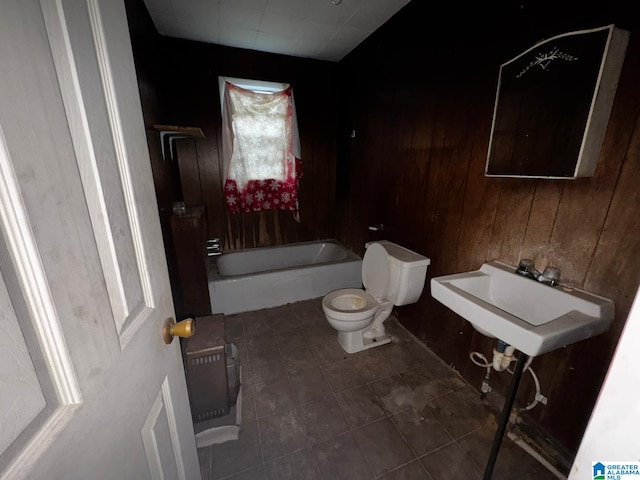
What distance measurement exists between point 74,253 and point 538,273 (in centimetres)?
157

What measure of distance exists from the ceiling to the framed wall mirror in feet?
3.98

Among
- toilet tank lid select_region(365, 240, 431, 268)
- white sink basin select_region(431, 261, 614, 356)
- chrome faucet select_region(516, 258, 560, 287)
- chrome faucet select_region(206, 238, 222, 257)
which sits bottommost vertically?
chrome faucet select_region(206, 238, 222, 257)

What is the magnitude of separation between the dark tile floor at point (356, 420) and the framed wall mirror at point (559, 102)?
4.45 ft

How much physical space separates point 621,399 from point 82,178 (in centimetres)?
89

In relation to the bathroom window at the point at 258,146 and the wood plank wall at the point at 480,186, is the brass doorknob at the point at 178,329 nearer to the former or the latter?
the wood plank wall at the point at 480,186

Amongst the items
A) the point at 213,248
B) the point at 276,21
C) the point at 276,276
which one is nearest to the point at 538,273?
the point at 276,276

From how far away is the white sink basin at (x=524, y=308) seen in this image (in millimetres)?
864

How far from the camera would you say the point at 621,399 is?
0.38m

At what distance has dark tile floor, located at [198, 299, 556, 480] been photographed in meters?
1.21

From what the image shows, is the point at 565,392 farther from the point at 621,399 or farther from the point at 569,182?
the point at 621,399

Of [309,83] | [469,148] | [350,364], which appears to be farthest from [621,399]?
[309,83]

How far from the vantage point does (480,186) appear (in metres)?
1.46

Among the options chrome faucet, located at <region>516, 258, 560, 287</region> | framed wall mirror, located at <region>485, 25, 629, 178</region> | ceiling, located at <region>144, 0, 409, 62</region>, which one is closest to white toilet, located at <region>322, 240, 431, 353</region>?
chrome faucet, located at <region>516, 258, 560, 287</region>
